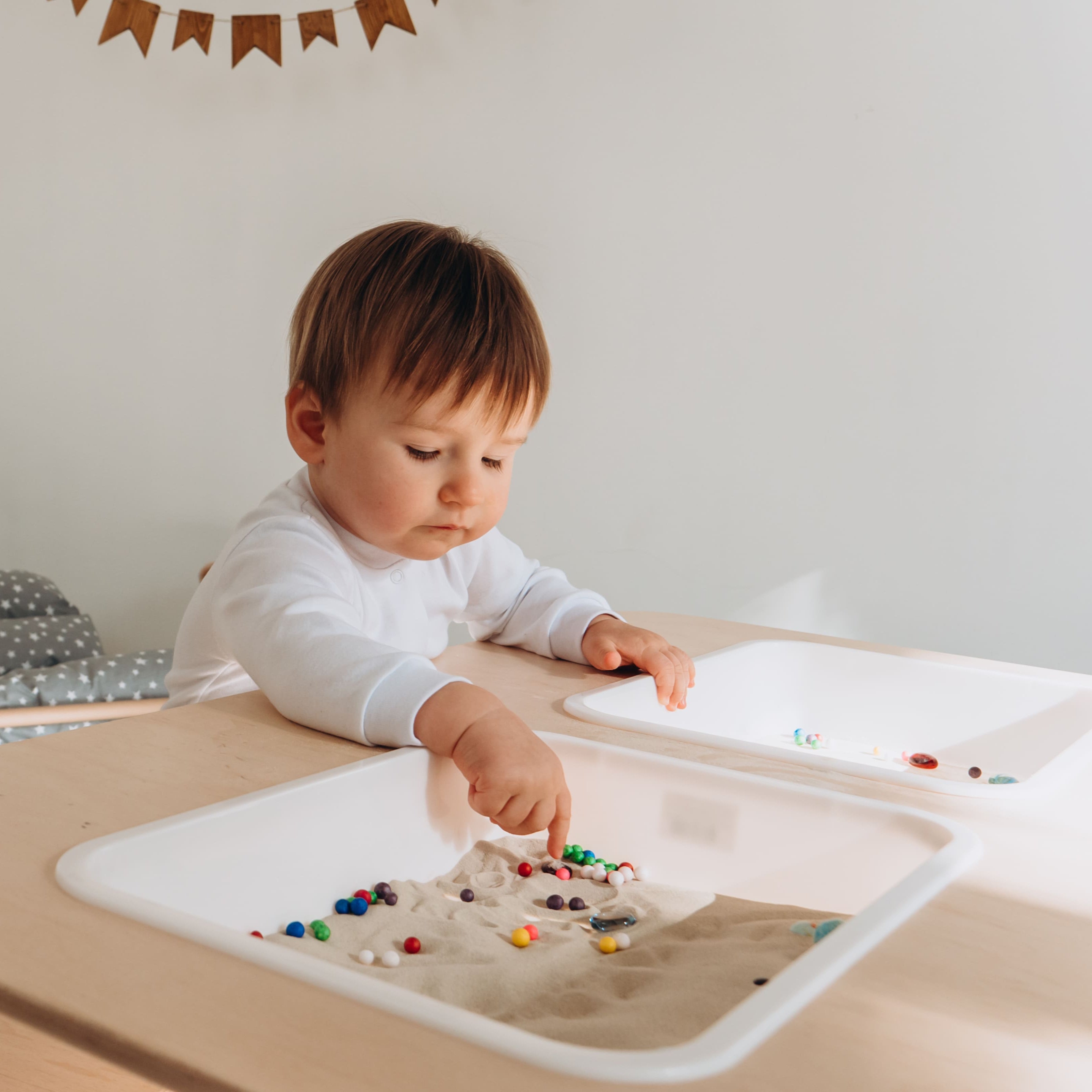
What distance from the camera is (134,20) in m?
2.46

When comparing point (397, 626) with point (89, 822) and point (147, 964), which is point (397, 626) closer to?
point (89, 822)

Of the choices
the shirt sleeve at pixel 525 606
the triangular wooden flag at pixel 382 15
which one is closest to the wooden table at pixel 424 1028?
the shirt sleeve at pixel 525 606

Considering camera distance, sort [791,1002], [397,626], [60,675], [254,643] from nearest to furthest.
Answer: [791,1002] < [254,643] < [397,626] < [60,675]

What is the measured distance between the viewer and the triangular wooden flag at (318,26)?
2301mm

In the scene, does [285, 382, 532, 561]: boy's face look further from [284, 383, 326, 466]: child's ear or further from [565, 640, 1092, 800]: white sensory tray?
[565, 640, 1092, 800]: white sensory tray

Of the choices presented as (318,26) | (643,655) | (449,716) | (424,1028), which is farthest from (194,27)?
(424,1028)

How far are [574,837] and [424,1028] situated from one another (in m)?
0.35

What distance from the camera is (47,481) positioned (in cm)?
280

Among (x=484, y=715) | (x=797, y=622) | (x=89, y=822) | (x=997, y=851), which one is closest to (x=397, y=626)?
(x=484, y=715)

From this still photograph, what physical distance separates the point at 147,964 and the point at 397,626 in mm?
625

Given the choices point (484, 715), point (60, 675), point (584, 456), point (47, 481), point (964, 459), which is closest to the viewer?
point (484, 715)

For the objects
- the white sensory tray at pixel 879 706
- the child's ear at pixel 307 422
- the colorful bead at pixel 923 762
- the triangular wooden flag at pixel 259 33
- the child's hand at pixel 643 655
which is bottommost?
the colorful bead at pixel 923 762

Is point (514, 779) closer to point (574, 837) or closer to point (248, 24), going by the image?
point (574, 837)

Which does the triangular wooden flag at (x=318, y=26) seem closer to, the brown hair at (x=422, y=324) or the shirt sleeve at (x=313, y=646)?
the brown hair at (x=422, y=324)
